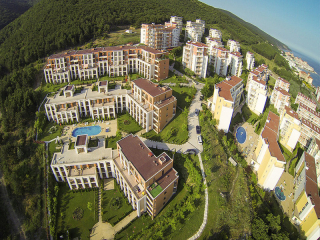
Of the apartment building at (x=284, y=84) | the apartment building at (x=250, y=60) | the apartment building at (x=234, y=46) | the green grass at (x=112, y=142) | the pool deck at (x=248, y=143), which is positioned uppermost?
the apartment building at (x=234, y=46)

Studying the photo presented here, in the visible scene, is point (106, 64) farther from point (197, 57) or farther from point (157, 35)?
point (197, 57)

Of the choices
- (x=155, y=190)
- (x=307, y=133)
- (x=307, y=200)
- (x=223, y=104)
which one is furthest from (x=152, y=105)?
(x=307, y=133)

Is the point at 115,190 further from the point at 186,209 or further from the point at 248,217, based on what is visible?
the point at 248,217

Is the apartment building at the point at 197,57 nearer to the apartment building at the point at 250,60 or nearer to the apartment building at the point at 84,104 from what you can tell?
the apartment building at the point at 250,60

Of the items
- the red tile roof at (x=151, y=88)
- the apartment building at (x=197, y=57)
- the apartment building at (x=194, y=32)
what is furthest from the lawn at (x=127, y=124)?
the apartment building at (x=194, y=32)

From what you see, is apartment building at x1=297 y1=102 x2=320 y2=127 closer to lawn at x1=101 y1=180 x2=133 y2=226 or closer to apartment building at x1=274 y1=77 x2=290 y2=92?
apartment building at x1=274 y1=77 x2=290 y2=92

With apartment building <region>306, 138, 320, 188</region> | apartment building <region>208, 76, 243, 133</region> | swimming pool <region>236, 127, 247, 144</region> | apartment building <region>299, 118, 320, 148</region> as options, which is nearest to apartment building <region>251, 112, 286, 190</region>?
swimming pool <region>236, 127, 247, 144</region>

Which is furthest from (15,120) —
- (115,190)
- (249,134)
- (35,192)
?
(249,134)
